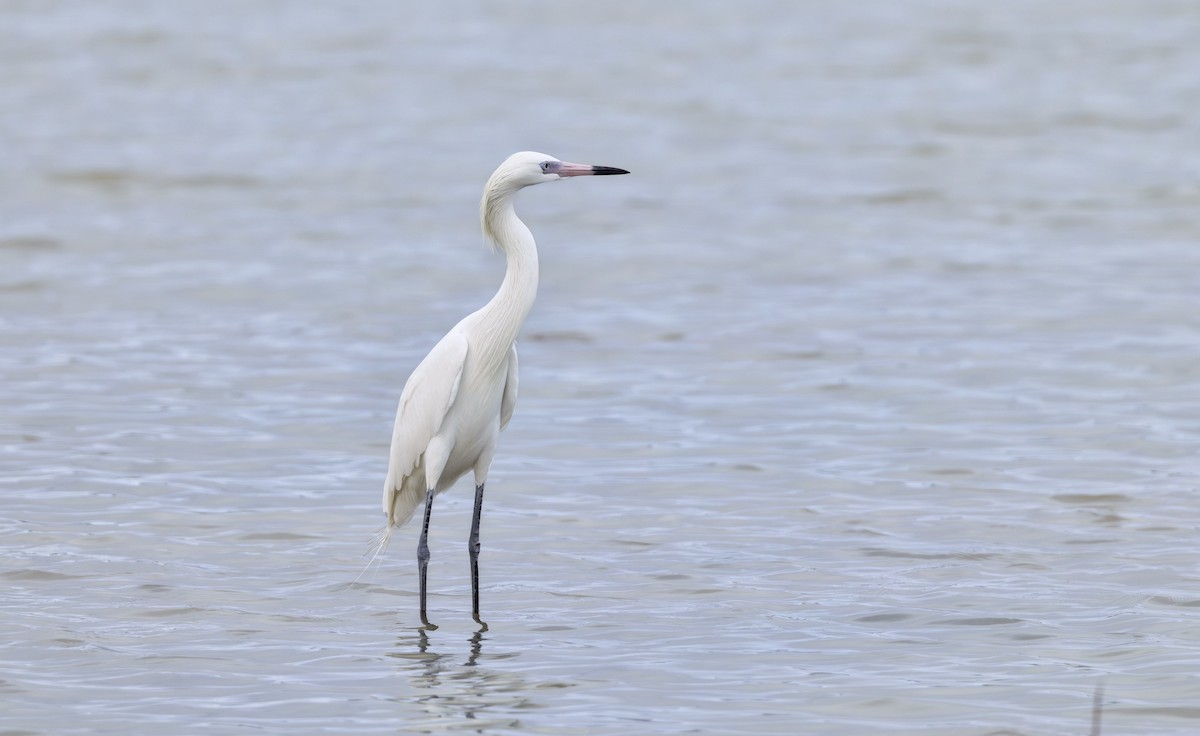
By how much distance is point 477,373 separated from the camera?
657 cm

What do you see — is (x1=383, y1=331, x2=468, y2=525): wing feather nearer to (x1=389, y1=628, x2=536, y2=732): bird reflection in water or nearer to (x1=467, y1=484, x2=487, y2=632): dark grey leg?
(x1=467, y1=484, x2=487, y2=632): dark grey leg

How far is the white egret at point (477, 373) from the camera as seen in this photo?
6.49 metres

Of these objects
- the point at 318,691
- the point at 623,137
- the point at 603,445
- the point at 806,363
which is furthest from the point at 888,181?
the point at 318,691

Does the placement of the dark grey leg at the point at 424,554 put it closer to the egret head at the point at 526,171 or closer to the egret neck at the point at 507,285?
the egret neck at the point at 507,285

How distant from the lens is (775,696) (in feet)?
18.1

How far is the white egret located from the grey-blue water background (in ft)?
1.83

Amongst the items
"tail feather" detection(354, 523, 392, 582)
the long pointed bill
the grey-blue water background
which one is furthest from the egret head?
the grey-blue water background

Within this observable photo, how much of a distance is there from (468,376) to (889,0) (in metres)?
21.1

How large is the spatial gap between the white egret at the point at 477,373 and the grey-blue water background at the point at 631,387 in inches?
21.9

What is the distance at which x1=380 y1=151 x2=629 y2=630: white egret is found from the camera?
6488mm

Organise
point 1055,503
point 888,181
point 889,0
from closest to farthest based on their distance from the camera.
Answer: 1. point 1055,503
2. point 888,181
3. point 889,0

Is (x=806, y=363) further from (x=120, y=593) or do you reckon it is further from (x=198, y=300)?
(x=120, y=593)

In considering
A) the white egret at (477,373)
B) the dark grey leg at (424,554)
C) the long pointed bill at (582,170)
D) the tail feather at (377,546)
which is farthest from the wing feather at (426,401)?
the long pointed bill at (582,170)

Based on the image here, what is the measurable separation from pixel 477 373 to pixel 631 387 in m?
3.82
